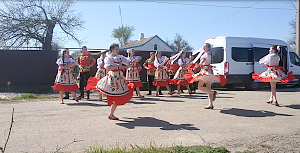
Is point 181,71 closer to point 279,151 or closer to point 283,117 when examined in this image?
point 283,117

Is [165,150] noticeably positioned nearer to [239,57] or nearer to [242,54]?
[239,57]

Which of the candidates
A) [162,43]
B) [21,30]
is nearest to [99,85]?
[21,30]

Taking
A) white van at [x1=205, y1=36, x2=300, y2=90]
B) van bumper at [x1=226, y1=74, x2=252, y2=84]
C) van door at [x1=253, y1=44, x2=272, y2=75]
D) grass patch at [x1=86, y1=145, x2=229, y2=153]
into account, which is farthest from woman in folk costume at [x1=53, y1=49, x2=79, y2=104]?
van door at [x1=253, y1=44, x2=272, y2=75]

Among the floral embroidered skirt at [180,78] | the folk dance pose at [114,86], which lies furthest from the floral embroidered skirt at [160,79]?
the folk dance pose at [114,86]

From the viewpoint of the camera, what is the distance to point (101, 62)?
9.45 m

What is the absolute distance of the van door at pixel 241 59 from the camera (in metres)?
13.2

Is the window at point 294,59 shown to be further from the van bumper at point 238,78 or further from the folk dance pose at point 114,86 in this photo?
the folk dance pose at point 114,86

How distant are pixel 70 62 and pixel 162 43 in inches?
1322

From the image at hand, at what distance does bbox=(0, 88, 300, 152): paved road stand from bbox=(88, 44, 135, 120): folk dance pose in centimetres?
47

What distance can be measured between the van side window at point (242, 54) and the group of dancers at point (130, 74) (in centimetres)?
293

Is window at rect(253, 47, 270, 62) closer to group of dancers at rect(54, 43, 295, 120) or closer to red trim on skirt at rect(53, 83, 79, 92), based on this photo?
group of dancers at rect(54, 43, 295, 120)

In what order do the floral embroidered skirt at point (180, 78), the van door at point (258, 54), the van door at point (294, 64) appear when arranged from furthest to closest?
the van door at point (294, 64)
the van door at point (258, 54)
the floral embroidered skirt at point (180, 78)

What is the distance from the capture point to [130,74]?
10.2m

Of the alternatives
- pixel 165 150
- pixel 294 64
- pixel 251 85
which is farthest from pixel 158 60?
pixel 294 64
